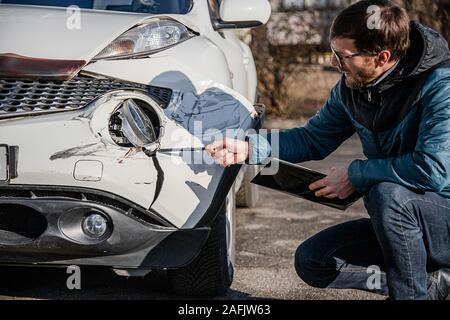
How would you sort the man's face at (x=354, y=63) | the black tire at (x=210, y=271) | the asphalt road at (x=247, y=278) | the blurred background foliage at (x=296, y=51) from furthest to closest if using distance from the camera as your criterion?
the blurred background foliage at (x=296, y=51) → the asphalt road at (x=247, y=278) → the black tire at (x=210, y=271) → the man's face at (x=354, y=63)

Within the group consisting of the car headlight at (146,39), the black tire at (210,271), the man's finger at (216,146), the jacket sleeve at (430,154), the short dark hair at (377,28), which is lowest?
the black tire at (210,271)

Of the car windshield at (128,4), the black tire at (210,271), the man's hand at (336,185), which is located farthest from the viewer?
the car windshield at (128,4)

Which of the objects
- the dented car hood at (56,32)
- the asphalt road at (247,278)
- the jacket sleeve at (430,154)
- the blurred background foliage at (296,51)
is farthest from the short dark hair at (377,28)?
the blurred background foliage at (296,51)

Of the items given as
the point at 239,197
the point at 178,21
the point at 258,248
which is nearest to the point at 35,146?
the point at 178,21

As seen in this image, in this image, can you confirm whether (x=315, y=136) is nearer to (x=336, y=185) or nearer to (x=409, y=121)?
(x=336, y=185)

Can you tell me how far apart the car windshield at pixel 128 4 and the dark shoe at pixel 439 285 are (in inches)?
72.0

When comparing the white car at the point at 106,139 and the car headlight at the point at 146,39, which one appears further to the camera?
the car headlight at the point at 146,39

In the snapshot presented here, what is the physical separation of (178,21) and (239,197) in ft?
9.15

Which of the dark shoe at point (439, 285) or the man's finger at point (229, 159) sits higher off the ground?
the man's finger at point (229, 159)

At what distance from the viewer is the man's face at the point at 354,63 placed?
3.28 m

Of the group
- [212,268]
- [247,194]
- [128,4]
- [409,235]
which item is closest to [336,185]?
[409,235]

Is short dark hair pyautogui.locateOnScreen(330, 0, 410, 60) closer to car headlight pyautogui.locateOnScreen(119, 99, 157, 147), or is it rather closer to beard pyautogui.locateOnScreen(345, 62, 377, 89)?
beard pyautogui.locateOnScreen(345, 62, 377, 89)

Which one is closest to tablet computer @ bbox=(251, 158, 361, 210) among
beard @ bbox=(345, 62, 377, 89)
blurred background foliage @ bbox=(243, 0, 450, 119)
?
beard @ bbox=(345, 62, 377, 89)

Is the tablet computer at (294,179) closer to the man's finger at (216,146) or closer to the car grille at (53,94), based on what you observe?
the man's finger at (216,146)
